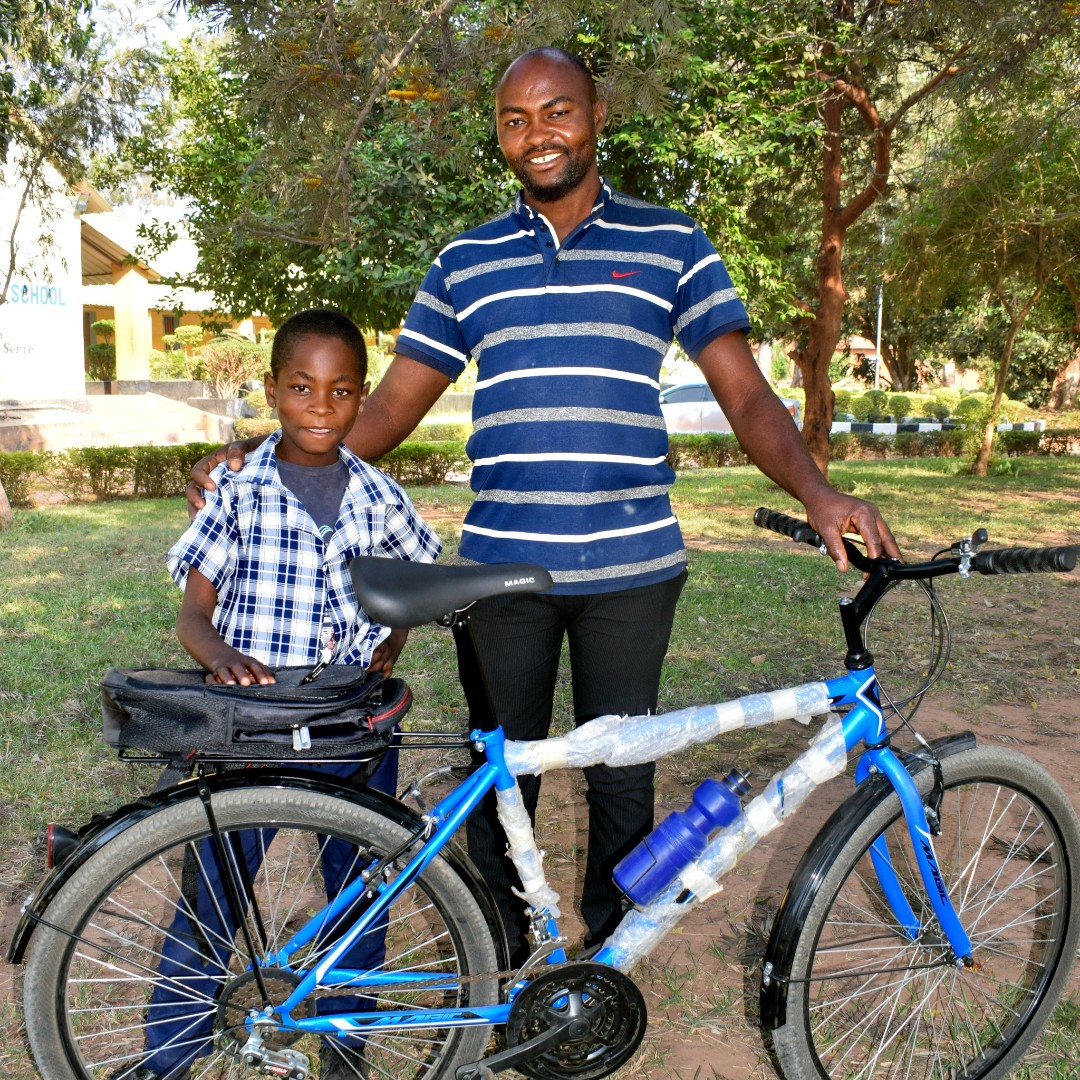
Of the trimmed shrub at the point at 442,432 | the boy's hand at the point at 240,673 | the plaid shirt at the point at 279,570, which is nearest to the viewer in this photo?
the boy's hand at the point at 240,673

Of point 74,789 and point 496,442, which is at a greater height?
point 496,442

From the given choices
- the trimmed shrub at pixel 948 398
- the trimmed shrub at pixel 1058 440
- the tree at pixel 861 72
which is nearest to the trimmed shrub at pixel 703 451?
the tree at pixel 861 72

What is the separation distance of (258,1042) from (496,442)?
4.20 feet

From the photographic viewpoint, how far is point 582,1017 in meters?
2.13

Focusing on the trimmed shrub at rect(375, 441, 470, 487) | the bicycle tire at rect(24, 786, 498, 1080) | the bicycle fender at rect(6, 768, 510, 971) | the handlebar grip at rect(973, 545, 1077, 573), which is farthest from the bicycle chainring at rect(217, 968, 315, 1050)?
the trimmed shrub at rect(375, 441, 470, 487)

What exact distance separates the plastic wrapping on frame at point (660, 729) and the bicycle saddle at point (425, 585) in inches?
12.9

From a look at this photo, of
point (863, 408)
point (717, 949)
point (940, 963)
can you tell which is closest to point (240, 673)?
point (940, 963)

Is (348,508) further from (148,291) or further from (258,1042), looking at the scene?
(148,291)

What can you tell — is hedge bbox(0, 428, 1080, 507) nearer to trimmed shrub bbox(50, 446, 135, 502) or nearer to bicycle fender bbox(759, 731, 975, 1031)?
trimmed shrub bbox(50, 446, 135, 502)

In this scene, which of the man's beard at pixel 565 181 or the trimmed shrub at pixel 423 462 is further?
the trimmed shrub at pixel 423 462

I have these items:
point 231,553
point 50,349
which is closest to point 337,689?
Answer: point 231,553

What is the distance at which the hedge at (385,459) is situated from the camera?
12961mm

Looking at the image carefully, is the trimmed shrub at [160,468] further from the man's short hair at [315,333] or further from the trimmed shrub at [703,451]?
the man's short hair at [315,333]

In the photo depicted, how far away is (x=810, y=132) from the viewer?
1020cm
